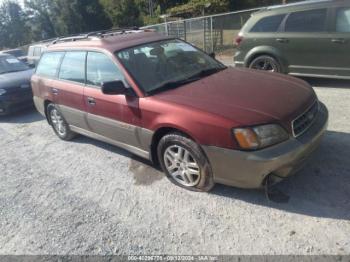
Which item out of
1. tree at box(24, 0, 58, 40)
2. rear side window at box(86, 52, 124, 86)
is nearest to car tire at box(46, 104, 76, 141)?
rear side window at box(86, 52, 124, 86)

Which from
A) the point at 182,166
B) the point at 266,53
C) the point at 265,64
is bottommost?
the point at 182,166

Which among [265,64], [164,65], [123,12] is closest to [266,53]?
[265,64]

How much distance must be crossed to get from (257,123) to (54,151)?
12.3 ft

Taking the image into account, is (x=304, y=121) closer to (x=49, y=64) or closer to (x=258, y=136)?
(x=258, y=136)

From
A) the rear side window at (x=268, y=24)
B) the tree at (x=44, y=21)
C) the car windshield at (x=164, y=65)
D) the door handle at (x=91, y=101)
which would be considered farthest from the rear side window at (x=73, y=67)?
the tree at (x=44, y=21)

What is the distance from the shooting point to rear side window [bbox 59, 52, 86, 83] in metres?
4.70

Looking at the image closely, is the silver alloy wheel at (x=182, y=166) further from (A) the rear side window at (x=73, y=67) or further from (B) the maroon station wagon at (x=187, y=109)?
(A) the rear side window at (x=73, y=67)

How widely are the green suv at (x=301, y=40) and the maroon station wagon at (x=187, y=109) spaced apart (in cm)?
276

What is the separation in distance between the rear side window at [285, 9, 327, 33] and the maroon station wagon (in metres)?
2.92

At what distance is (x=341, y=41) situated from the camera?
6.05m

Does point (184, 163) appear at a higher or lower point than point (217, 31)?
lower

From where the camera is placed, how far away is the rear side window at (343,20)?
19.8 ft

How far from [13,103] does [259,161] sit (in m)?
6.91

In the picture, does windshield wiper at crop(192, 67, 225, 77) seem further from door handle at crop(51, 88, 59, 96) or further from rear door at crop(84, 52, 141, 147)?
door handle at crop(51, 88, 59, 96)
